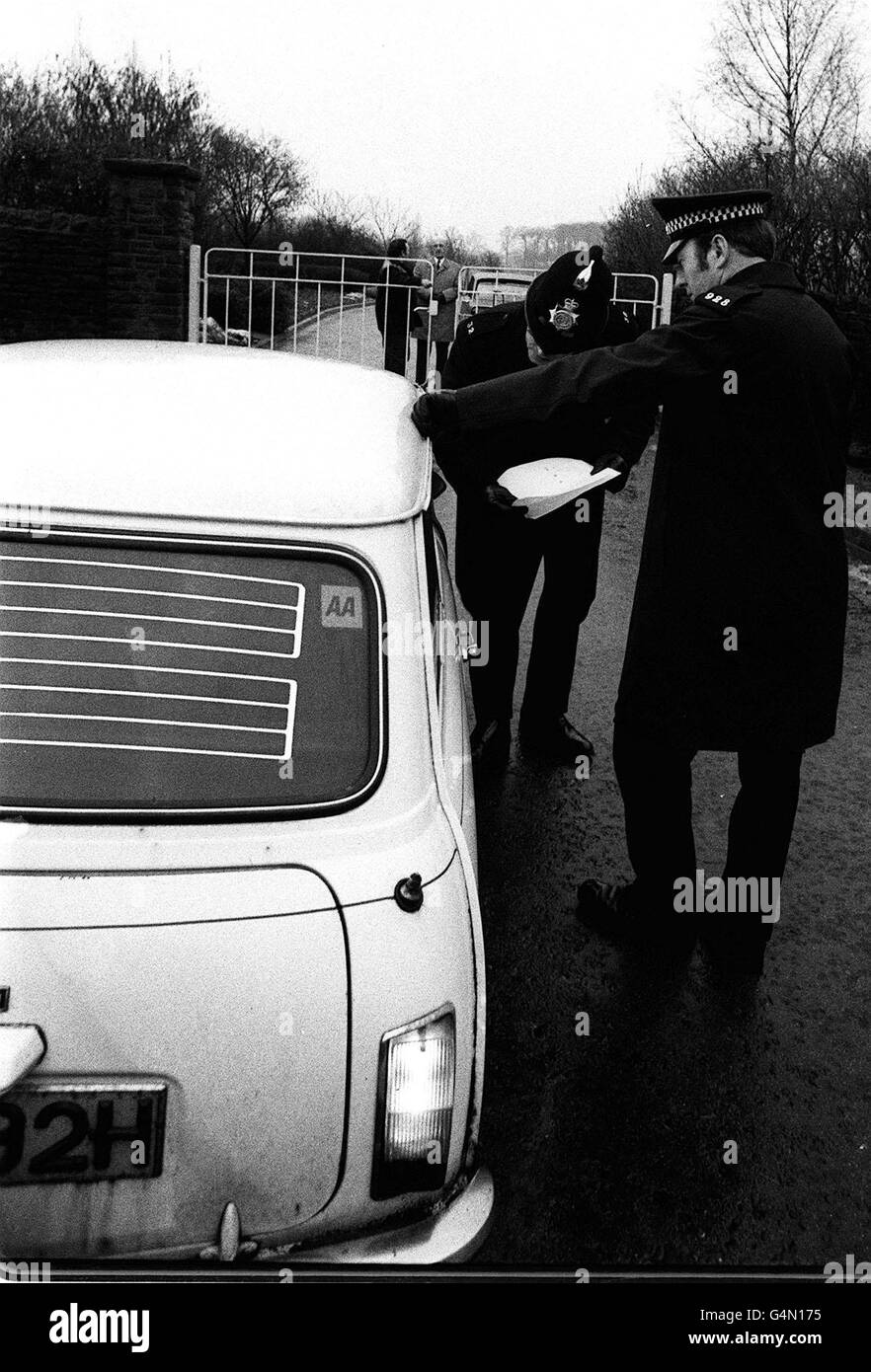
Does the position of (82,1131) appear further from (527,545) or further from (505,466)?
(527,545)

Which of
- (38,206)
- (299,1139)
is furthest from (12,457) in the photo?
(38,206)

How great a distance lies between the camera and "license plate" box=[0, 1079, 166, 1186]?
1.84m

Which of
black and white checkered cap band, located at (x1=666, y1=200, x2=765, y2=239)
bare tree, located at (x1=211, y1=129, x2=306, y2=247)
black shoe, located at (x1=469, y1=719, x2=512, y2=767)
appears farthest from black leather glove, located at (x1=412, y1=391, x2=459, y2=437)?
bare tree, located at (x1=211, y1=129, x2=306, y2=247)

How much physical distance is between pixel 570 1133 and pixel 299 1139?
1375 millimetres

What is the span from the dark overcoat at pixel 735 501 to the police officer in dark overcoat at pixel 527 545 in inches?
37.8

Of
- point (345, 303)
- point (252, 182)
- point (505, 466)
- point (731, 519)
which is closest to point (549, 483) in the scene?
point (731, 519)

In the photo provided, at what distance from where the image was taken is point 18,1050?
1797 millimetres

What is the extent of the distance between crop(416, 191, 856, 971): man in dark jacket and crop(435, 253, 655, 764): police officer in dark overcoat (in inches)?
36.8

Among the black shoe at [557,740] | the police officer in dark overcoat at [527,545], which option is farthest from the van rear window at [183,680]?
the black shoe at [557,740]

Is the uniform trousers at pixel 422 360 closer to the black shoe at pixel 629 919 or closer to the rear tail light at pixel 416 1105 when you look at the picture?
the black shoe at pixel 629 919

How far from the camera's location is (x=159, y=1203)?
188 cm

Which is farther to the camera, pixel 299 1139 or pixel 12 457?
pixel 12 457

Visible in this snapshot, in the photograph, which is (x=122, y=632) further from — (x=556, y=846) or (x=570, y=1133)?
(x=556, y=846)

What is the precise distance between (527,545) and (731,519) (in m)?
1.67
